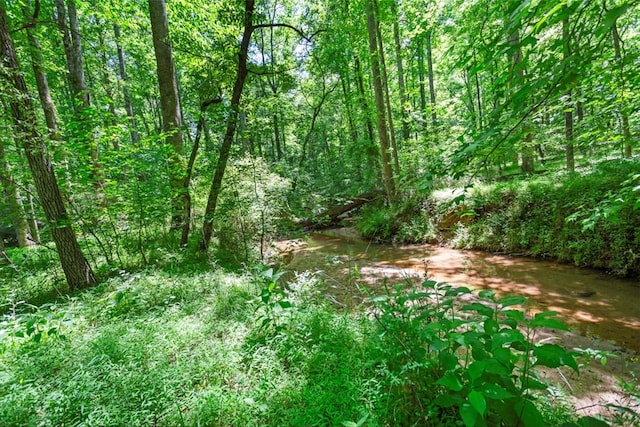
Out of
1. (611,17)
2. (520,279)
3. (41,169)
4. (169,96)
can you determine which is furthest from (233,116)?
(520,279)

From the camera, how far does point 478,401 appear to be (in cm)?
106

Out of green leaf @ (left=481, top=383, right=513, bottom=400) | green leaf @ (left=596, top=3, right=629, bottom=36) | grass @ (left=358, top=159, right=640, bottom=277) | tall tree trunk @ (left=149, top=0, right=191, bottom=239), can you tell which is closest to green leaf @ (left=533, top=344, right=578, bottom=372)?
green leaf @ (left=481, top=383, right=513, bottom=400)

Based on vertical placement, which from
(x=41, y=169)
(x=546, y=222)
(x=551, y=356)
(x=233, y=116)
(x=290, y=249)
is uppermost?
(x=233, y=116)

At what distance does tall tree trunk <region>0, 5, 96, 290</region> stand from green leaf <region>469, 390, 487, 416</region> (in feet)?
16.6

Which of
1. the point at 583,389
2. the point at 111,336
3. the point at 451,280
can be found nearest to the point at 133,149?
the point at 111,336

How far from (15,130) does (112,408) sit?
4.12 metres

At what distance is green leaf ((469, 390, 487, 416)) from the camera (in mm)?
1037

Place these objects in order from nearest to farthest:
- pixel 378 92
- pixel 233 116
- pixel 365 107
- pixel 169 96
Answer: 1. pixel 233 116
2. pixel 169 96
3. pixel 378 92
4. pixel 365 107

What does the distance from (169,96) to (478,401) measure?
23.9 ft

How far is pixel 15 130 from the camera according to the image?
362 cm

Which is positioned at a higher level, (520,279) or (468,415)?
(468,415)

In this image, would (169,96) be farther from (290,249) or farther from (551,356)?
(551,356)

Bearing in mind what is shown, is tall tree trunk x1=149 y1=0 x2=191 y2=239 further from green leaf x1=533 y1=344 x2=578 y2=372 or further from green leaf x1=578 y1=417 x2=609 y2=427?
green leaf x1=578 y1=417 x2=609 y2=427

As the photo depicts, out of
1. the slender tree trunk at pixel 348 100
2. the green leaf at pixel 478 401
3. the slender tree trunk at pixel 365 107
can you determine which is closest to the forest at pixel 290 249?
the green leaf at pixel 478 401
